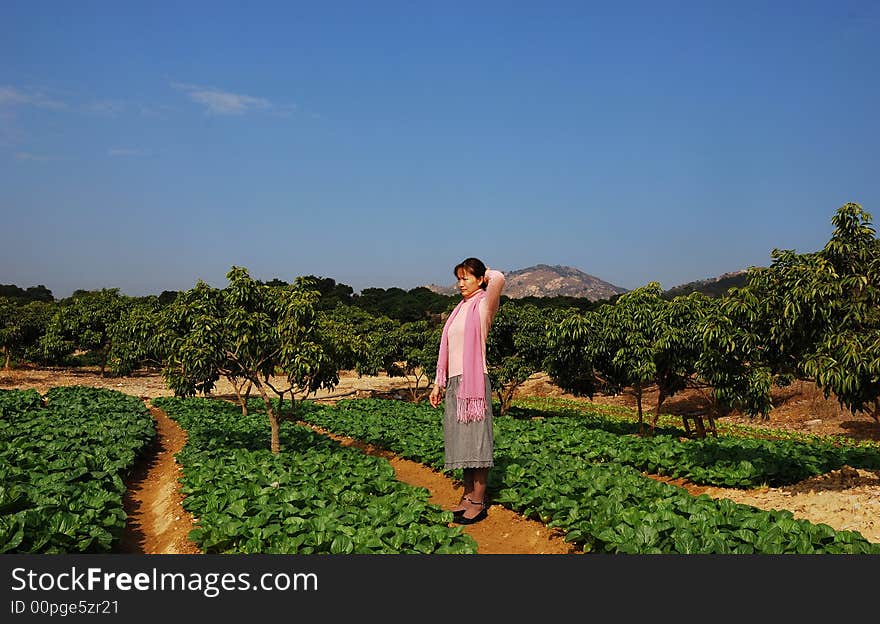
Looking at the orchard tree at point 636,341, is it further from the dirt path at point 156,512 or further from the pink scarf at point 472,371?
the dirt path at point 156,512

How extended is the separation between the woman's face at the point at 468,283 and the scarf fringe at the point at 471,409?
1.23m

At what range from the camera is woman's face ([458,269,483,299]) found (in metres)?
6.54

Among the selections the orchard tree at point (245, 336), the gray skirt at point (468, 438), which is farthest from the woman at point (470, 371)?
the orchard tree at point (245, 336)

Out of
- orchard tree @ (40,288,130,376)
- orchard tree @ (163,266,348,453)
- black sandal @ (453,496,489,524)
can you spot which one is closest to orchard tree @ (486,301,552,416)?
orchard tree @ (163,266,348,453)

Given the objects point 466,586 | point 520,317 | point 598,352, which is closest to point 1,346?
point 520,317

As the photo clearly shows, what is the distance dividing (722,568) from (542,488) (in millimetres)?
3446

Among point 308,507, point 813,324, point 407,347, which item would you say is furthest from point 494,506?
point 407,347

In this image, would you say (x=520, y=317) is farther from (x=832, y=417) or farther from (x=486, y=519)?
(x=486, y=519)

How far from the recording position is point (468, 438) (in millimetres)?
6594

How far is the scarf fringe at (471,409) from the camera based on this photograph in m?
6.50

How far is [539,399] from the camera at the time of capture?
36375mm

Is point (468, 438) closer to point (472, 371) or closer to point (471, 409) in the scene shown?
point (471, 409)

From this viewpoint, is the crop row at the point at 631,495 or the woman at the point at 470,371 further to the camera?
the woman at the point at 470,371

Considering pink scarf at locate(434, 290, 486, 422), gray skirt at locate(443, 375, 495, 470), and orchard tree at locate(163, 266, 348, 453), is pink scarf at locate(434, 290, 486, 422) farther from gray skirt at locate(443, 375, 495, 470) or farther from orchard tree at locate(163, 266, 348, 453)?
orchard tree at locate(163, 266, 348, 453)
